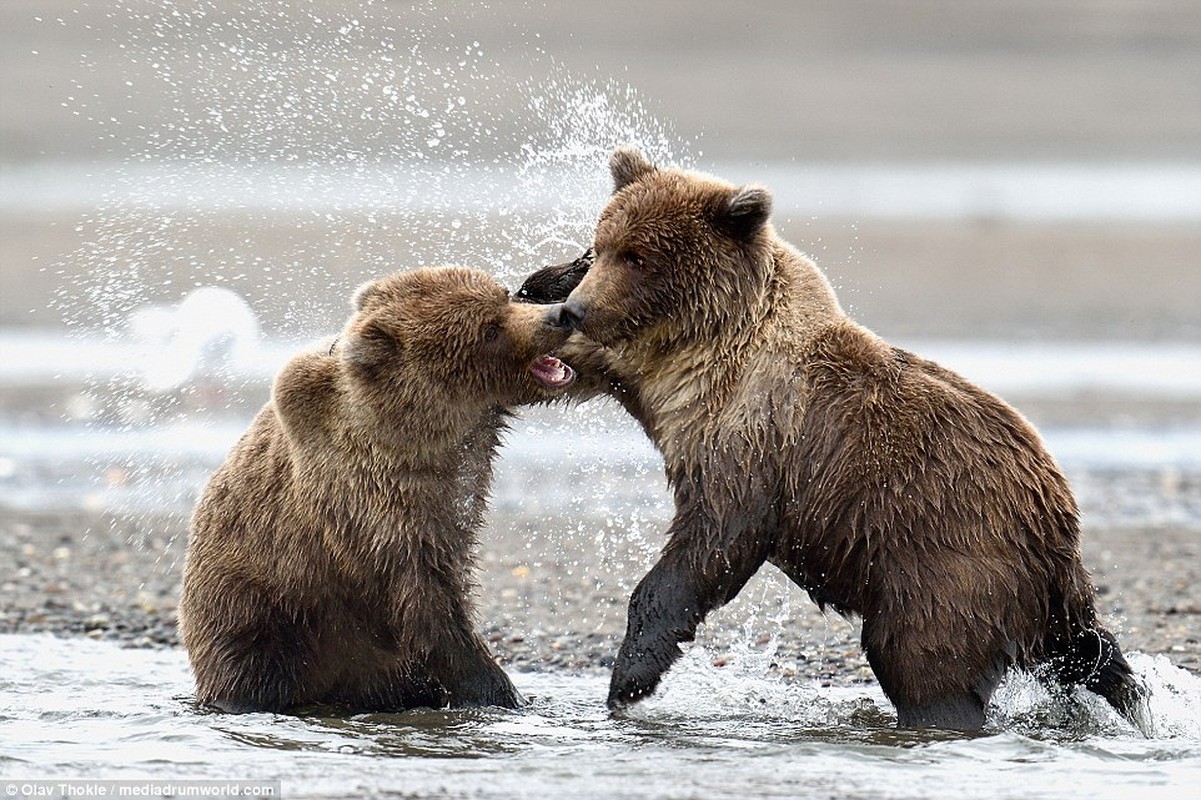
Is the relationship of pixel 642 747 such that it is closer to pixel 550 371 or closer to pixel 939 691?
pixel 939 691

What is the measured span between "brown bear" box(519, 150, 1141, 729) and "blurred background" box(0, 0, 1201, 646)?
4.57 ft

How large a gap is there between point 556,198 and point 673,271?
17.8 metres

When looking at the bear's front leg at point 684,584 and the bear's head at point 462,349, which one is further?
the bear's head at point 462,349

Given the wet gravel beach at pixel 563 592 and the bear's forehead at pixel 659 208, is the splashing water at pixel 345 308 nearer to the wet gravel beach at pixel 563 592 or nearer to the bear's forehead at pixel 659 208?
the wet gravel beach at pixel 563 592

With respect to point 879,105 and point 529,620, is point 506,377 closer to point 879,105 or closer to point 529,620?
point 529,620

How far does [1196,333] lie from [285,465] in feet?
47.1

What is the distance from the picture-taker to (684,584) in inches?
277

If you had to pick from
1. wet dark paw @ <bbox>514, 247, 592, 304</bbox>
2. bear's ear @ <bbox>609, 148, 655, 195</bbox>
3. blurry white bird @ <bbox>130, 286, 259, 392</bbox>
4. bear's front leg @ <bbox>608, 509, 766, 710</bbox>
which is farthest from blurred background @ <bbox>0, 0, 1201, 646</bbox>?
bear's front leg @ <bbox>608, 509, 766, 710</bbox>

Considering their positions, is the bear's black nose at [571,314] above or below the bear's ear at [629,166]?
below

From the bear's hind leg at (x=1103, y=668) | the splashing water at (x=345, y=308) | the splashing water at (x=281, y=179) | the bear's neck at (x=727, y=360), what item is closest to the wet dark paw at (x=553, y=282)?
the bear's neck at (x=727, y=360)

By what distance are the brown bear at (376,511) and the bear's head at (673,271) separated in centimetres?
28

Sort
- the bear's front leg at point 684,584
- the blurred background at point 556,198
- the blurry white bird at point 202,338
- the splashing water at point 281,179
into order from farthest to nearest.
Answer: the splashing water at point 281,179
the blurry white bird at point 202,338
the blurred background at point 556,198
the bear's front leg at point 684,584

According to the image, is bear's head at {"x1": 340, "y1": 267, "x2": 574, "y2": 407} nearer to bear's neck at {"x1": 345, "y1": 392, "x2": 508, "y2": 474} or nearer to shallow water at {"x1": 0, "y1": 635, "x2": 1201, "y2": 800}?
bear's neck at {"x1": 345, "y1": 392, "x2": 508, "y2": 474}

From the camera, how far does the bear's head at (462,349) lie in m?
7.41
